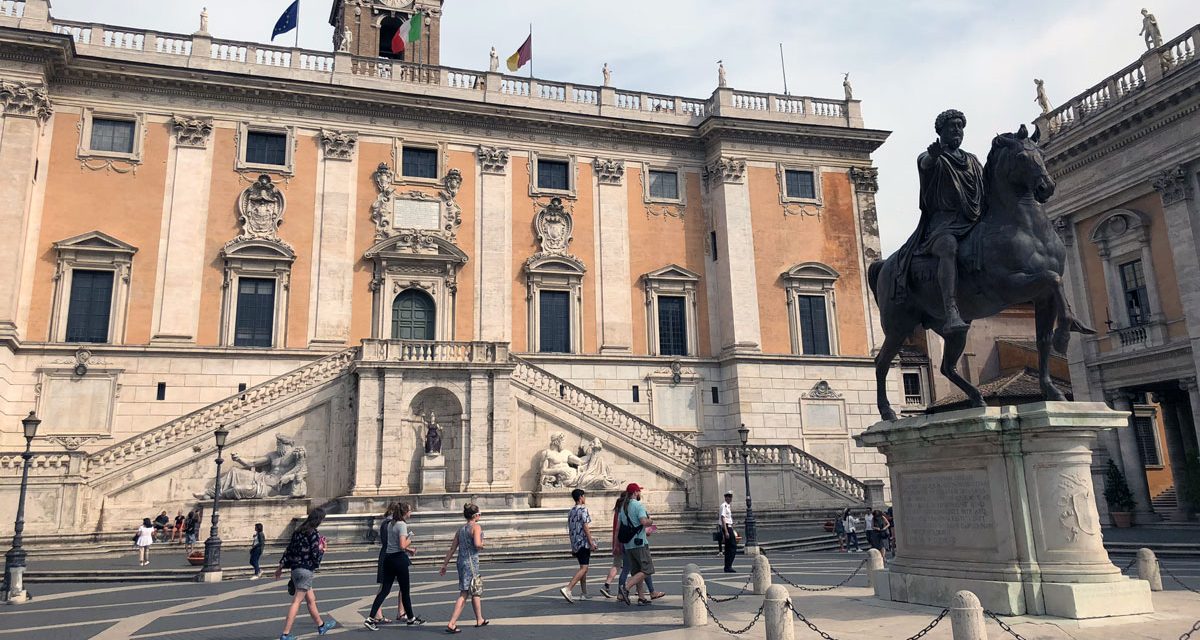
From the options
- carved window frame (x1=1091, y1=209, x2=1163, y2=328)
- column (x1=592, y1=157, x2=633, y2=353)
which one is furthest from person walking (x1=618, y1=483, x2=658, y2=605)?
carved window frame (x1=1091, y1=209, x2=1163, y2=328)

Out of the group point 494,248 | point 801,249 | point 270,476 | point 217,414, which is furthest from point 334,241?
point 801,249

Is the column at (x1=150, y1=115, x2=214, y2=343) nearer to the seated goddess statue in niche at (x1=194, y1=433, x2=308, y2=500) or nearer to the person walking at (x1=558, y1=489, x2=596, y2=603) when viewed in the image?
the seated goddess statue in niche at (x1=194, y1=433, x2=308, y2=500)

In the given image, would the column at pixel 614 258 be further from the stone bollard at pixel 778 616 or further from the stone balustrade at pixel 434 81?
the stone bollard at pixel 778 616

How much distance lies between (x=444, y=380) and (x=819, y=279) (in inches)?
694

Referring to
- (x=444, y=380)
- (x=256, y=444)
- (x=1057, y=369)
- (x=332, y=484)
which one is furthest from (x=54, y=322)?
(x=1057, y=369)

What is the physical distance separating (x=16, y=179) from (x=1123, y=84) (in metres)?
39.0

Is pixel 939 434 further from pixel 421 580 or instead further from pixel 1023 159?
pixel 421 580

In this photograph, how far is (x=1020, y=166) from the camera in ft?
30.1

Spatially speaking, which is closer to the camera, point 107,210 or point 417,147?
point 107,210

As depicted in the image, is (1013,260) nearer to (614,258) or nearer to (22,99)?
(614,258)

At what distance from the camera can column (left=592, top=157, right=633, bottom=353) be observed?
113 feet

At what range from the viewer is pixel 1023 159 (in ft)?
30.0

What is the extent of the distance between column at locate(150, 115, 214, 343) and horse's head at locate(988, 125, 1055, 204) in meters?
28.0

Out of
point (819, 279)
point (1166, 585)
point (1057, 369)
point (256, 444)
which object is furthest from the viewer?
point (1057, 369)
